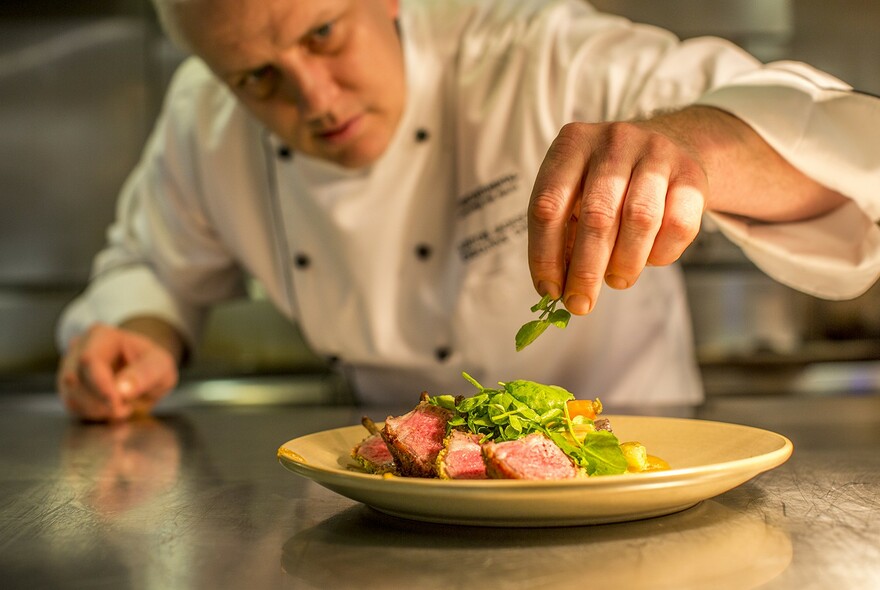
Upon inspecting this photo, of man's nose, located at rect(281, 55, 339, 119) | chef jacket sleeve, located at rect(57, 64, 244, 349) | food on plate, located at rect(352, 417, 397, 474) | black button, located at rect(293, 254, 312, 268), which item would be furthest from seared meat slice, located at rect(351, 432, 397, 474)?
chef jacket sleeve, located at rect(57, 64, 244, 349)

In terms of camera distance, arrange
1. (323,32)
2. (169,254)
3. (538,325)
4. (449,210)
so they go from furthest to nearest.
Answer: (169,254) < (449,210) < (323,32) < (538,325)

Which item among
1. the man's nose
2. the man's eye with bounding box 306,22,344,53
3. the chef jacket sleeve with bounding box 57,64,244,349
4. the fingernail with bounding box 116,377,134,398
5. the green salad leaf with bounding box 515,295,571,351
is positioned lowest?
the fingernail with bounding box 116,377,134,398

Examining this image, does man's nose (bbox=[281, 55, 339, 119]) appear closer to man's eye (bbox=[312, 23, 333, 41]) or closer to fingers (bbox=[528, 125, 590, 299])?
man's eye (bbox=[312, 23, 333, 41])

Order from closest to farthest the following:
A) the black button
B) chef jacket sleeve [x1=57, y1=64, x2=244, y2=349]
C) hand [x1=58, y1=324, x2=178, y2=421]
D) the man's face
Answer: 1. the man's face
2. hand [x1=58, y1=324, x2=178, y2=421]
3. the black button
4. chef jacket sleeve [x1=57, y1=64, x2=244, y2=349]

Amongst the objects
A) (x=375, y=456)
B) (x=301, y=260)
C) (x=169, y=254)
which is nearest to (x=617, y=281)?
(x=375, y=456)

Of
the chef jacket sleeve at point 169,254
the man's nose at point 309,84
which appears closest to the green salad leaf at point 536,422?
the man's nose at point 309,84

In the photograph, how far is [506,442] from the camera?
77 centimetres

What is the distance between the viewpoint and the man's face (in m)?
1.42

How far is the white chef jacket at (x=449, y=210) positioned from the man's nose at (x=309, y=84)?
283 millimetres

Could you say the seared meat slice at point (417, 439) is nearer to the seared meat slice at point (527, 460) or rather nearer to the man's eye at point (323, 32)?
the seared meat slice at point (527, 460)

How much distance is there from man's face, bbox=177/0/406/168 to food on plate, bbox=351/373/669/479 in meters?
0.77

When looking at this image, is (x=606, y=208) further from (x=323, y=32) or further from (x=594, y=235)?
(x=323, y=32)

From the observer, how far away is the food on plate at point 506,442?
759 millimetres

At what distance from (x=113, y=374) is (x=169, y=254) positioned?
43 centimetres
